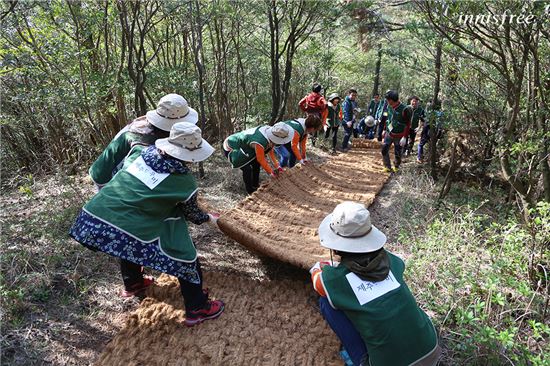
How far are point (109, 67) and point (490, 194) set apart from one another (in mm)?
5989

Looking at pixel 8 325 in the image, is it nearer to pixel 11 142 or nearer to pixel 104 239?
pixel 104 239

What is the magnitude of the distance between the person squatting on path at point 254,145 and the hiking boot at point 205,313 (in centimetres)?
199

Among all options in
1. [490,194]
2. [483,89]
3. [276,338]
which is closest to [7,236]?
[276,338]

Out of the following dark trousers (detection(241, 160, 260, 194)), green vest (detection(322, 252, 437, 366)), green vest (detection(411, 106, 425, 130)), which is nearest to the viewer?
green vest (detection(322, 252, 437, 366))

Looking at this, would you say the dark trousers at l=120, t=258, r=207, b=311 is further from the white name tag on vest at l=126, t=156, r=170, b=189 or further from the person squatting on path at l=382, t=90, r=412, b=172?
the person squatting on path at l=382, t=90, r=412, b=172

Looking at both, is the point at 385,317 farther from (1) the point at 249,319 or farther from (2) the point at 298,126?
(2) the point at 298,126

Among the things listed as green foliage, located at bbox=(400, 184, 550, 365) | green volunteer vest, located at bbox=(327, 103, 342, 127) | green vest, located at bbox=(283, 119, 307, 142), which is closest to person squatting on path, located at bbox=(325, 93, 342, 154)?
green volunteer vest, located at bbox=(327, 103, 342, 127)

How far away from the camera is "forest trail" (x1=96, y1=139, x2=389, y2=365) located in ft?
7.35

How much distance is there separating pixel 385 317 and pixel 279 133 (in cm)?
301

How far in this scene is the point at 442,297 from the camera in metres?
2.53

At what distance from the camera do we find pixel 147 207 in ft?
7.41

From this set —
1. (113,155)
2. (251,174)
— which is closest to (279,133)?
Result: (251,174)

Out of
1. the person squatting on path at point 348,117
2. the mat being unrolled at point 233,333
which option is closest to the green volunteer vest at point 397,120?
the person squatting on path at point 348,117

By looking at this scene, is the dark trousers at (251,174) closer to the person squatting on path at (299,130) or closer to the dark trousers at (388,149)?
the person squatting on path at (299,130)
